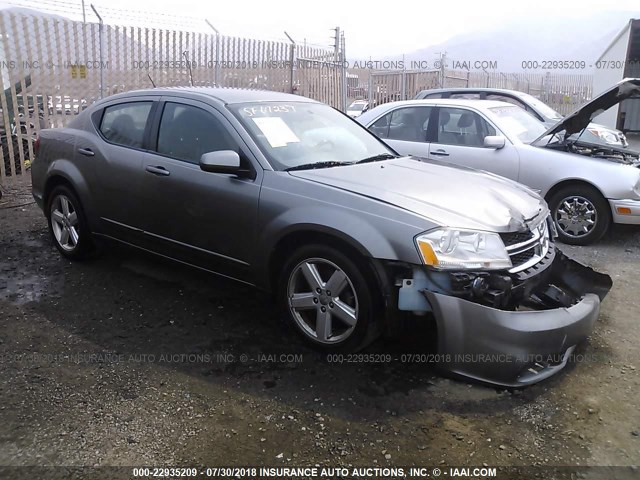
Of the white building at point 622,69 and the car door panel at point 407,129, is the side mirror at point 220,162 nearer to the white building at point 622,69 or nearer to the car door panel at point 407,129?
the car door panel at point 407,129

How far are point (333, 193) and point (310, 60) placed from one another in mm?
10904

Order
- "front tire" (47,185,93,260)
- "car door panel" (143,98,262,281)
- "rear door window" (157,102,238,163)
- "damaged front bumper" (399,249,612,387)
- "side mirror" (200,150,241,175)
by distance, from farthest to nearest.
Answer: "front tire" (47,185,93,260) → "rear door window" (157,102,238,163) → "car door panel" (143,98,262,281) → "side mirror" (200,150,241,175) → "damaged front bumper" (399,249,612,387)

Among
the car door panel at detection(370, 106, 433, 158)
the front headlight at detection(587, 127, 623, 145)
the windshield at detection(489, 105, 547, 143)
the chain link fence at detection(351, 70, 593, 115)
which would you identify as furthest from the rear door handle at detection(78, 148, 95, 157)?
the chain link fence at detection(351, 70, 593, 115)

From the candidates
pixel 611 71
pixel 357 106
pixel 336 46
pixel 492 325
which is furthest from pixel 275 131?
pixel 357 106

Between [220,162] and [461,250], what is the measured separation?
1631 mm

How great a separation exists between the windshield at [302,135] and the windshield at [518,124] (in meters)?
2.78

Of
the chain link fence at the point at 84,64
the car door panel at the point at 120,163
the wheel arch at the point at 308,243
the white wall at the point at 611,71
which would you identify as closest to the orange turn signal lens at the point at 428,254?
the wheel arch at the point at 308,243

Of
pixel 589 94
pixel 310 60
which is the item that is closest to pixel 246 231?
pixel 310 60

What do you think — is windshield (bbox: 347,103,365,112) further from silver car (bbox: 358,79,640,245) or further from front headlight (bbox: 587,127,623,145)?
silver car (bbox: 358,79,640,245)

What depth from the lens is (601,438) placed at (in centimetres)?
270

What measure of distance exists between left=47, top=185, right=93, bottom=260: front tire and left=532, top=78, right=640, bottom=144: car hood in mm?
5020

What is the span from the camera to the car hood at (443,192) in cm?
315

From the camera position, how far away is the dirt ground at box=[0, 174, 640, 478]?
8.49 feet

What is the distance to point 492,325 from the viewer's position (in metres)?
2.87
